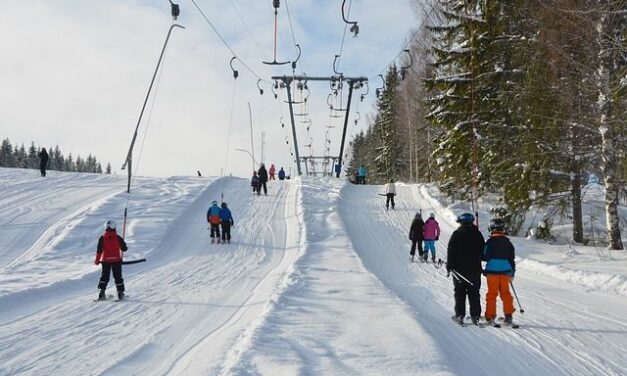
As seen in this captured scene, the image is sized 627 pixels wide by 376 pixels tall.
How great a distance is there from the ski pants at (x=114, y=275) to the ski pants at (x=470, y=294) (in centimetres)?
672

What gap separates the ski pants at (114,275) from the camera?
1112 cm

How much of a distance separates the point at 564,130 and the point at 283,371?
50.1 feet

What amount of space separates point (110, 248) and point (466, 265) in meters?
7.52

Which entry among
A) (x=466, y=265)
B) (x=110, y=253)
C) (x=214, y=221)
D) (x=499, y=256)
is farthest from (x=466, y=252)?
(x=214, y=221)

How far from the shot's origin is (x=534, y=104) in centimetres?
1712

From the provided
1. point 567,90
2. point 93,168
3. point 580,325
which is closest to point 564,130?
point 567,90

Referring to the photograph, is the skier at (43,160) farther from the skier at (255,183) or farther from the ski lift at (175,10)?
the ski lift at (175,10)

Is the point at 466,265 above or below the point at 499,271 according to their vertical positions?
above

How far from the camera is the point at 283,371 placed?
547 cm

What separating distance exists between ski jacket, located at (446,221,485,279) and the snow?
905 millimetres

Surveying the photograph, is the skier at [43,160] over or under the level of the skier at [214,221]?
over

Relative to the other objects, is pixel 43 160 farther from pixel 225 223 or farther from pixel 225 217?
pixel 225 223

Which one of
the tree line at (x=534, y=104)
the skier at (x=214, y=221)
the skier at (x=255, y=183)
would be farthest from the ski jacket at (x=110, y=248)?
the skier at (x=255, y=183)

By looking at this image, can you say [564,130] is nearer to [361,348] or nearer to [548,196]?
[548,196]
